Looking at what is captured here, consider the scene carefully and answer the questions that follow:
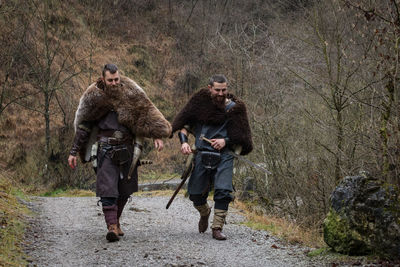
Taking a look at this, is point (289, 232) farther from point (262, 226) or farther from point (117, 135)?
point (117, 135)

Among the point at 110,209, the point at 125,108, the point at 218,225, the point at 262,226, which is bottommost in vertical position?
the point at 262,226

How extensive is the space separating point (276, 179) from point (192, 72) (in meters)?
17.4

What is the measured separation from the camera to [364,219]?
16.5 feet

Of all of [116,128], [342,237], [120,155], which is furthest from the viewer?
[116,128]

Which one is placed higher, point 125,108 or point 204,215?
point 125,108

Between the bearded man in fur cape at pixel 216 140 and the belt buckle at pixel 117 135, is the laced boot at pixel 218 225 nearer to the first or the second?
the bearded man in fur cape at pixel 216 140

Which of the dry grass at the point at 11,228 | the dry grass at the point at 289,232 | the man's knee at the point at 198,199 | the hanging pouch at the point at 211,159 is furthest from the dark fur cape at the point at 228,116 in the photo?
the dry grass at the point at 11,228

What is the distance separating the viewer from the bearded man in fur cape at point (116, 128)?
21.3ft

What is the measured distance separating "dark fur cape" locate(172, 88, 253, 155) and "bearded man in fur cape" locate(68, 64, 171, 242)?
47 cm

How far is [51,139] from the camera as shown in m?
17.8

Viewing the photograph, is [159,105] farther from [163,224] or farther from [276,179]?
[163,224]

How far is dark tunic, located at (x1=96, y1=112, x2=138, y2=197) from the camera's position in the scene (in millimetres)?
6387

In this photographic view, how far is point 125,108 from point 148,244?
67.9 inches

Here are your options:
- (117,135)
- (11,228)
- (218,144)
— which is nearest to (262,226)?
(218,144)
